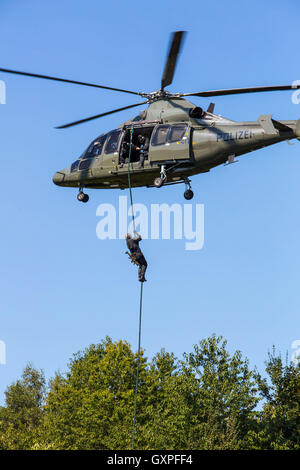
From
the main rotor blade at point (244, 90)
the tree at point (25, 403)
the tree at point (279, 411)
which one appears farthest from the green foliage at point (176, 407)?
the main rotor blade at point (244, 90)

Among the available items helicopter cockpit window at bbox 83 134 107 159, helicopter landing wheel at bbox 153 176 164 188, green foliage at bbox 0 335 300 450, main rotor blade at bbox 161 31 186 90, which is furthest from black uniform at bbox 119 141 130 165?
green foliage at bbox 0 335 300 450

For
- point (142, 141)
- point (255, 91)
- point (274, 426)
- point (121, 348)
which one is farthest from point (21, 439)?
point (255, 91)

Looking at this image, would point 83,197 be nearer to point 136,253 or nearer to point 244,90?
point 136,253

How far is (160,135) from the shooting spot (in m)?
29.9

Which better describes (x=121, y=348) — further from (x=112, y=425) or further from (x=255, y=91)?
(x=255, y=91)

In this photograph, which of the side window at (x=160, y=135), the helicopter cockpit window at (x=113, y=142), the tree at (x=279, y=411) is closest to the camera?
the side window at (x=160, y=135)

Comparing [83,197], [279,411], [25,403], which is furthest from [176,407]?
[25,403]

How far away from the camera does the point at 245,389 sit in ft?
161

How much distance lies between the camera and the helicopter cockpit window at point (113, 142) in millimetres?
31391

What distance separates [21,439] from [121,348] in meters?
11.6

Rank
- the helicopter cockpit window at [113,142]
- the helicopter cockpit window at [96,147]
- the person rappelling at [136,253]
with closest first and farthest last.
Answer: the person rappelling at [136,253], the helicopter cockpit window at [113,142], the helicopter cockpit window at [96,147]

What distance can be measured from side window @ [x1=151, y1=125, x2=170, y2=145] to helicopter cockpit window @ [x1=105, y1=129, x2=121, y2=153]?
6.53 feet

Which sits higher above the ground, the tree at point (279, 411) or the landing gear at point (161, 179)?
the landing gear at point (161, 179)

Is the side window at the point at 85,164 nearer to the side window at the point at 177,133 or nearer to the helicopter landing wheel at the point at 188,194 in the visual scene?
the side window at the point at 177,133
